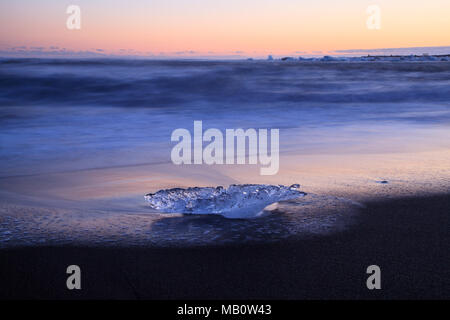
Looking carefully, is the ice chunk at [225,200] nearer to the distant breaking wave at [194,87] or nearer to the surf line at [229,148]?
the surf line at [229,148]

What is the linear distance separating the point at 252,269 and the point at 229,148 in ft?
10.6

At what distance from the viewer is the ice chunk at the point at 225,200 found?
8.80 feet

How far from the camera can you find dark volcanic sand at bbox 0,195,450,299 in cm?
185

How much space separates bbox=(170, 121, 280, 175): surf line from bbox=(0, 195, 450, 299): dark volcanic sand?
171cm

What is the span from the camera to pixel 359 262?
2.09 meters

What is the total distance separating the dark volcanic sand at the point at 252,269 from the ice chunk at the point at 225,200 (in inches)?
17.8

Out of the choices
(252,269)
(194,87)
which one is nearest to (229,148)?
(252,269)

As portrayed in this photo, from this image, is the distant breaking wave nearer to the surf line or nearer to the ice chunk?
the surf line

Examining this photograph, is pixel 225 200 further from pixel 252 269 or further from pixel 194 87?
pixel 194 87

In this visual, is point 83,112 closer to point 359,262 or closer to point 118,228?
point 118,228

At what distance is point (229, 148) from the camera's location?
519 centimetres

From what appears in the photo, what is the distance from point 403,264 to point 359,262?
182mm

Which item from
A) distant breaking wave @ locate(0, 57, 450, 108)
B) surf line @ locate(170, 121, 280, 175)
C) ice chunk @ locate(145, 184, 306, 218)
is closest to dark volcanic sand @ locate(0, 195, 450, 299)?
ice chunk @ locate(145, 184, 306, 218)

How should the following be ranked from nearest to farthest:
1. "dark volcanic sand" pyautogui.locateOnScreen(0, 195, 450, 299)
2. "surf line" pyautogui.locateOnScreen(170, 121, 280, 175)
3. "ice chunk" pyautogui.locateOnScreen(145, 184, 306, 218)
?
"dark volcanic sand" pyautogui.locateOnScreen(0, 195, 450, 299), "ice chunk" pyautogui.locateOnScreen(145, 184, 306, 218), "surf line" pyautogui.locateOnScreen(170, 121, 280, 175)
